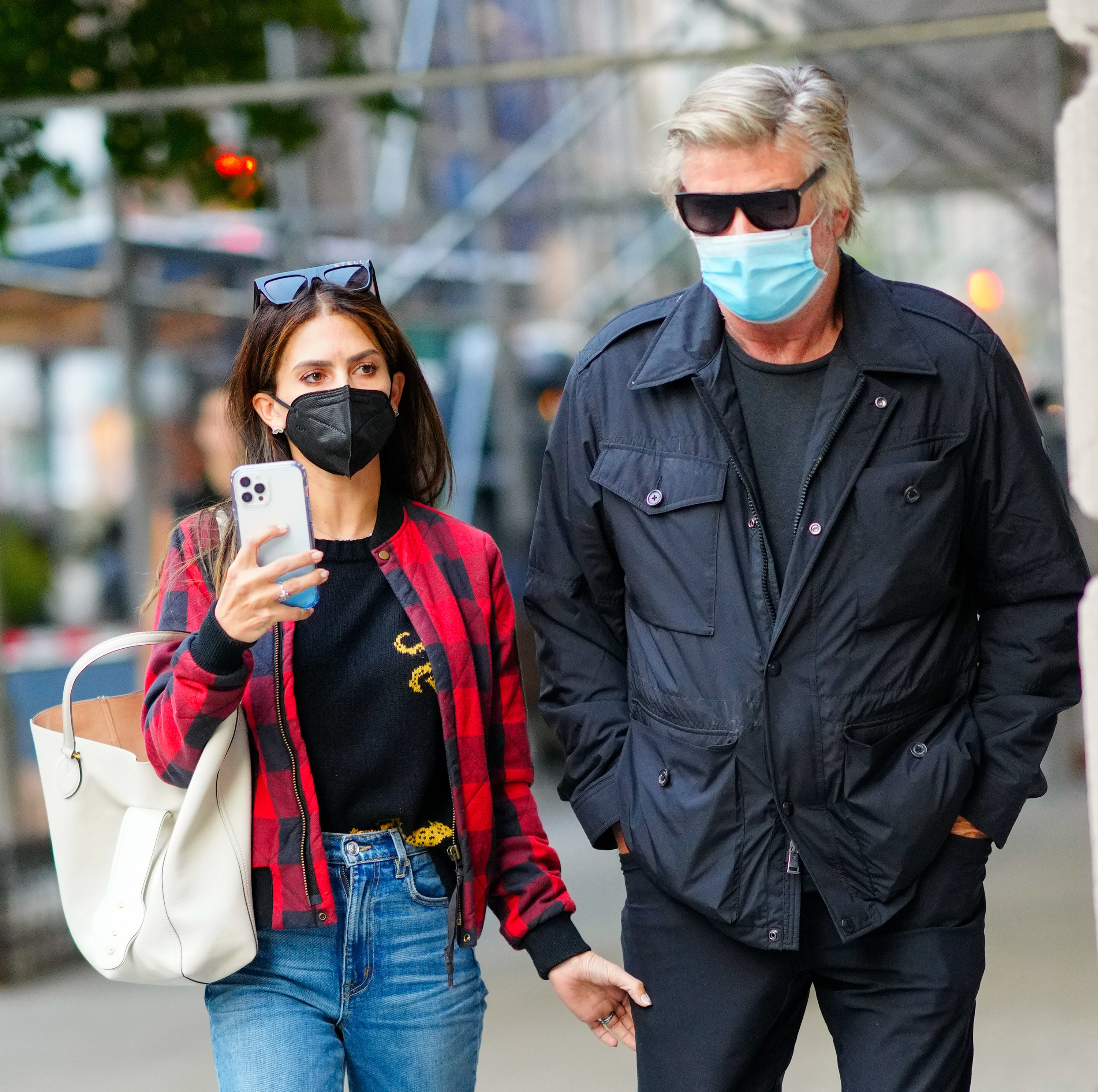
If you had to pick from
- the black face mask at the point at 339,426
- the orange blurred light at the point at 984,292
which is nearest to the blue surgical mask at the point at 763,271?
the black face mask at the point at 339,426

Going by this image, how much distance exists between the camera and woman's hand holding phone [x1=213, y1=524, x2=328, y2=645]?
2160mm

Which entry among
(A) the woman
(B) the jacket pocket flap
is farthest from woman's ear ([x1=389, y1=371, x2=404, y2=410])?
(B) the jacket pocket flap

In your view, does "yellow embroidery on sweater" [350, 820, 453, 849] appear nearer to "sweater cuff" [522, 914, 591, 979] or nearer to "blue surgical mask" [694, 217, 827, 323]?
"sweater cuff" [522, 914, 591, 979]

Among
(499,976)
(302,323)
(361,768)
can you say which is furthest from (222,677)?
(499,976)

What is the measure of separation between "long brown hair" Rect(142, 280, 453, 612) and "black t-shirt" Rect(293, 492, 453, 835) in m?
0.18

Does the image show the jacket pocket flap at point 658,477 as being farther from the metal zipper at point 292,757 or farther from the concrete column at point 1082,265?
the concrete column at point 1082,265

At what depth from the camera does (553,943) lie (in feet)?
8.53

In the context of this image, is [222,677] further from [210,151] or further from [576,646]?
[210,151]

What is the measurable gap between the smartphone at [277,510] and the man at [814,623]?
0.51m

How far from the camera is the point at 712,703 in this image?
2.34 meters

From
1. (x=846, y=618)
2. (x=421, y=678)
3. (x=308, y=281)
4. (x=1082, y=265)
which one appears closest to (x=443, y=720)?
(x=421, y=678)

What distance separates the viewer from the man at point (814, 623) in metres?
2.29

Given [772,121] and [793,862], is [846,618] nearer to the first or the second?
[793,862]

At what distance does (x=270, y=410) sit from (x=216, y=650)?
52 centimetres
